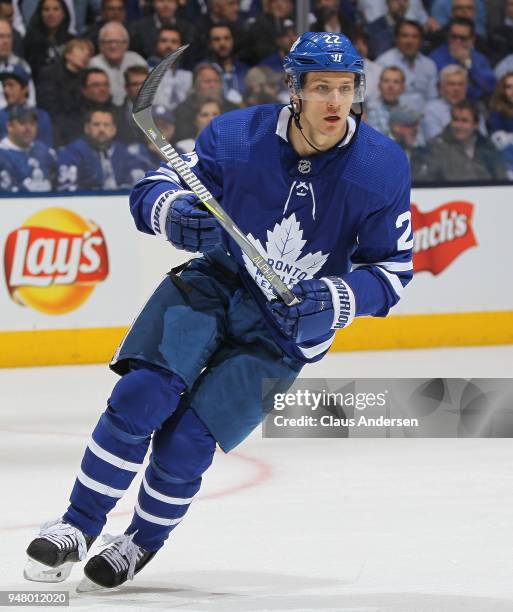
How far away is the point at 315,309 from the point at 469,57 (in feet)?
20.2

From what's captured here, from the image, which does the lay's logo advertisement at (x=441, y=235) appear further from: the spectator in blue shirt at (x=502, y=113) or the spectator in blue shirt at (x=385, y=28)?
the spectator in blue shirt at (x=385, y=28)

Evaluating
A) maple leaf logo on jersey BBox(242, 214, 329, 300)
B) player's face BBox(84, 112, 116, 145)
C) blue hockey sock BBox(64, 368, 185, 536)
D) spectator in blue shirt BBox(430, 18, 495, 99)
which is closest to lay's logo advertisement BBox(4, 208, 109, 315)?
player's face BBox(84, 112, 116, 145)

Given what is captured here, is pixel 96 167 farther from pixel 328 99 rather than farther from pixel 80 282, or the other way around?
pixel 328 99

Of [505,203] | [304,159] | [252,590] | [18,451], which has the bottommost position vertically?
[505,203]

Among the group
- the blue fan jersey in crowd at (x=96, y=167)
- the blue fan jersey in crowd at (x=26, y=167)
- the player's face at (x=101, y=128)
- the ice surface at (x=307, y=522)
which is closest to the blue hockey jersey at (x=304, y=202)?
the ice surface at (x=307, y=522)

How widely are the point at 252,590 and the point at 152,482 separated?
Result: 33cm

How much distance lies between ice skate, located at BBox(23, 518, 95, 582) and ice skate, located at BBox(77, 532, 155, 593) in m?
0.11

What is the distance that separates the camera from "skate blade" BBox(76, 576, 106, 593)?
10.7 ft

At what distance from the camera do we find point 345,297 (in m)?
3.19

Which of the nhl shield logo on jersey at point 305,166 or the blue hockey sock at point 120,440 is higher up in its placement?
the nhl shield logo on jersey at point 305,166

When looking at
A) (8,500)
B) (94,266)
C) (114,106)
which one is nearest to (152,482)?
(8,500)

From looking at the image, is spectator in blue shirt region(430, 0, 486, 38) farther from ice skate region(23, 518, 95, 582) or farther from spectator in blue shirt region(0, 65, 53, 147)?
ice skate region(23, 518, 95, 582)

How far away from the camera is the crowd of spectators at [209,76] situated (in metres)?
7.82

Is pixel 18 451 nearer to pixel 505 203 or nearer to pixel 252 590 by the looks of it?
pixel 252 590
